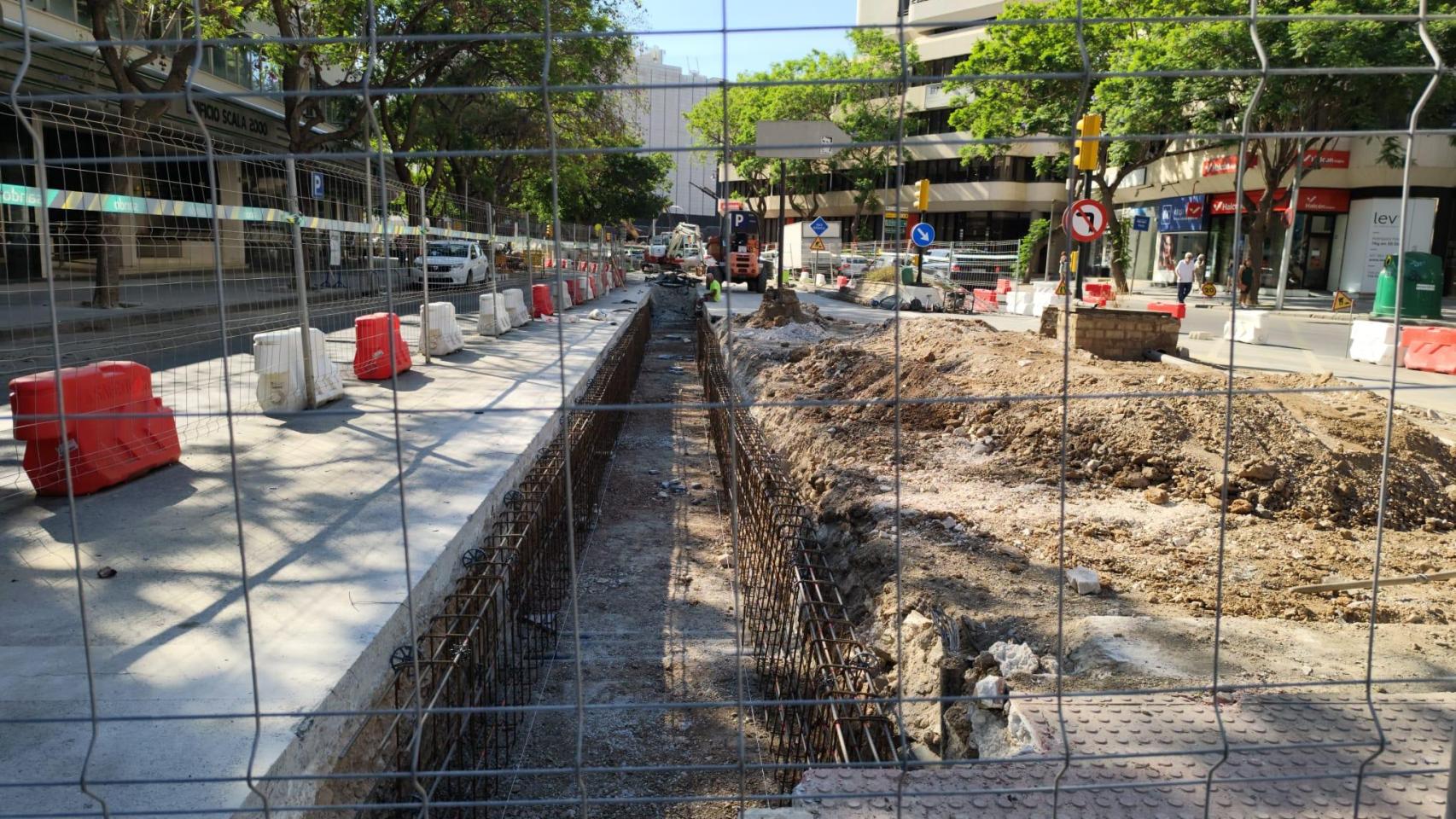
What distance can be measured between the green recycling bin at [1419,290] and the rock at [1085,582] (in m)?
12.1

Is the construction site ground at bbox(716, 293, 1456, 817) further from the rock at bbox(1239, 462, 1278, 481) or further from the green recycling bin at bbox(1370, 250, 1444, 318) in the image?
the green recycling bin at bbox(1370, 250, 1444, 318)

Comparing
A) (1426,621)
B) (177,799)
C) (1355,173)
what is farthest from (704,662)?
Answer: (1355,173)

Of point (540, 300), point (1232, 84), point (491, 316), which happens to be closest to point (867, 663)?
point (1232, 84)

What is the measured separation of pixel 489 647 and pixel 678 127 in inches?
113

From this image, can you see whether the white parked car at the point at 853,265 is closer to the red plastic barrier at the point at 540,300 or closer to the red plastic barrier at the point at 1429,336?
the red plastic barrier at the point at 540,300

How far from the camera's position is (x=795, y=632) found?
5.34 metres

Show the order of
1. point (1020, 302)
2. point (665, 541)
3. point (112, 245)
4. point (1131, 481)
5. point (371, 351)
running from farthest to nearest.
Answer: point (1020, 302) → point (371, 351) → point (665, 541) → point (1131, 481) → point (112, 245)

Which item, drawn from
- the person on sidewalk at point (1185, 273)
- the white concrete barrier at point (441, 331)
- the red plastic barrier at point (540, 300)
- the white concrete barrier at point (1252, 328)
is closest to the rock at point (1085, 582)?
the white concrete barrier at point (441, 331)

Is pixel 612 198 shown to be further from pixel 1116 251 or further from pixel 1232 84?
pixel 1232 84

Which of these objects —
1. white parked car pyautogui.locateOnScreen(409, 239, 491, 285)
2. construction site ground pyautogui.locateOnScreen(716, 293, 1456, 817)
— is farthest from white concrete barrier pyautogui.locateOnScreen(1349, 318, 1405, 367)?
white parked car pyautogui.locateOnScreen(409, 239, 491, 285)

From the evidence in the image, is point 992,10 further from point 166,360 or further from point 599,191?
point 166,360

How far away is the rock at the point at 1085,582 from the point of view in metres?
5.02

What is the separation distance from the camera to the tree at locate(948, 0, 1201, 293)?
57.7ft

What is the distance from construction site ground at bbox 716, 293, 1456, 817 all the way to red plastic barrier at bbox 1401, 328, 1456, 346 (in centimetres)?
338
